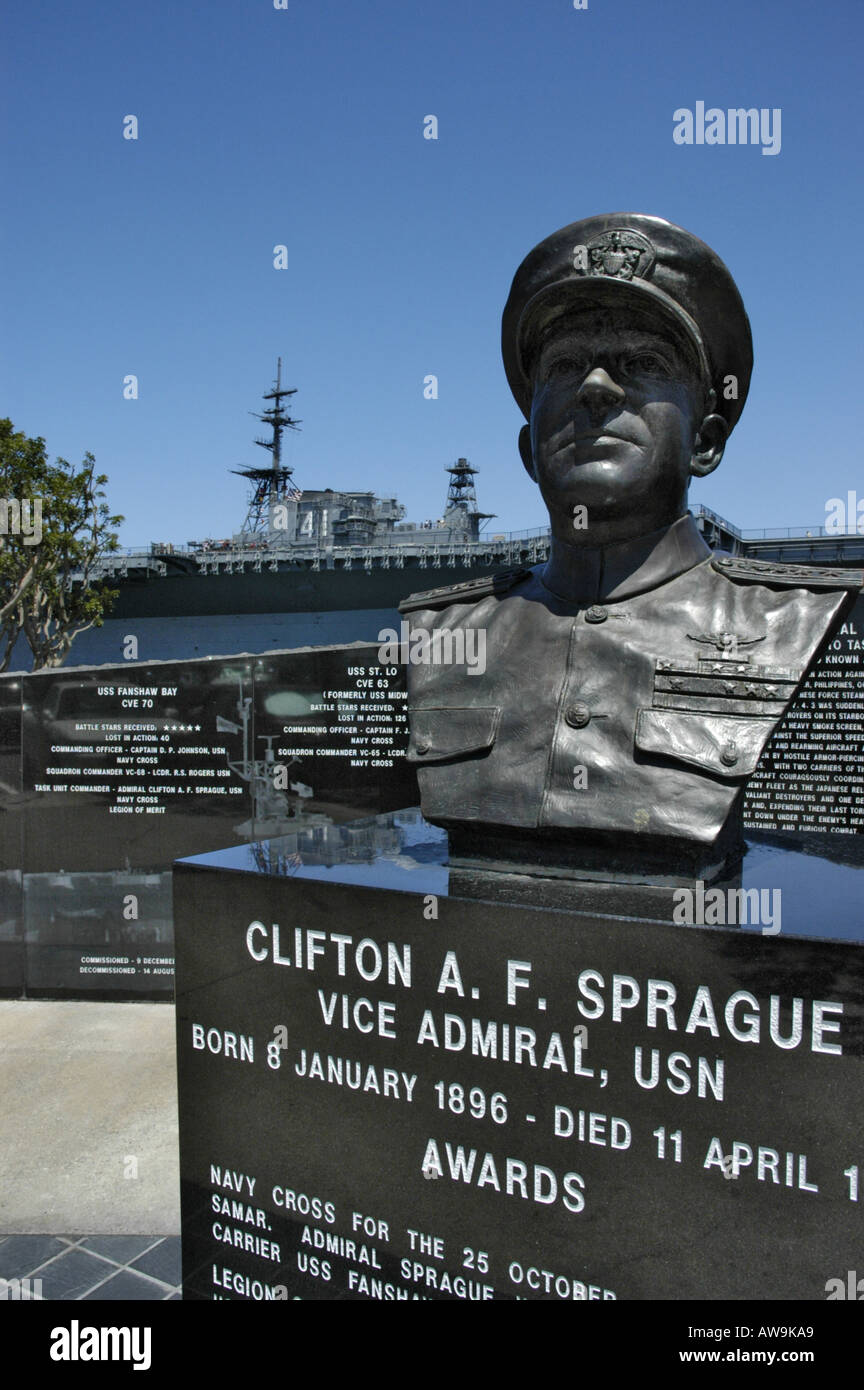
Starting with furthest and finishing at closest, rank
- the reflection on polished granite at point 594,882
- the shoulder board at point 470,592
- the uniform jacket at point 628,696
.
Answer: the shoulder board at point 470,592, the uniform jacket at point 628,696, the reflection on polished granite at point 594,882

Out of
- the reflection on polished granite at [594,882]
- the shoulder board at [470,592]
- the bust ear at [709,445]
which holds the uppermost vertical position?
the bust ear at [709,445]

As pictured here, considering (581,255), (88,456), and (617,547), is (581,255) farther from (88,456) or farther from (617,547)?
(88,456)

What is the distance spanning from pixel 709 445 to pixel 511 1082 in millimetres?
2204

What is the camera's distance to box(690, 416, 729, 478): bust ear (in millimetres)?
3154

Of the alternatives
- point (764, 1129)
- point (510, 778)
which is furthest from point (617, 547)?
point (764, 1129)

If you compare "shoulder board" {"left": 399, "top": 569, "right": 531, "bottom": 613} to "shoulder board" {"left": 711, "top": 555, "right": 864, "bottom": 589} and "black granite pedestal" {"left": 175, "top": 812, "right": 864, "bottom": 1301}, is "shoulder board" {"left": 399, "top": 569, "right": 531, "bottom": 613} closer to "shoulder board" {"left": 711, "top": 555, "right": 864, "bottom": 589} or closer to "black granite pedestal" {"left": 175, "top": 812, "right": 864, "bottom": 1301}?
"shoulder board" {"left": 711, "top": 555, "right": 864, "bottom": 589}

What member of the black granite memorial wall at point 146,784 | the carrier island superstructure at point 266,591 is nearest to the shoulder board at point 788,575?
the black granite memorial wall at point 146,784

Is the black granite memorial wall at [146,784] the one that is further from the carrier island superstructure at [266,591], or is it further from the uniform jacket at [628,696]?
the carrier island superstructure at [266,591]

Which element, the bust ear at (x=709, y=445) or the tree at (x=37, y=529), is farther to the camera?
the tree at (x=37, y=529)

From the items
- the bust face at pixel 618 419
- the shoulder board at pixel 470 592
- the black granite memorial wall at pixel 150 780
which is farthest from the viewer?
the black granite memorial wall at pixel 150 780

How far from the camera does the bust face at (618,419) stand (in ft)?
9.45

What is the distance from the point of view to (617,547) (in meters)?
3.10

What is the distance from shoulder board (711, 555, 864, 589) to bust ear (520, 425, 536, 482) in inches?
30.8

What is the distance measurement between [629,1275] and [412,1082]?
0.82 metres
